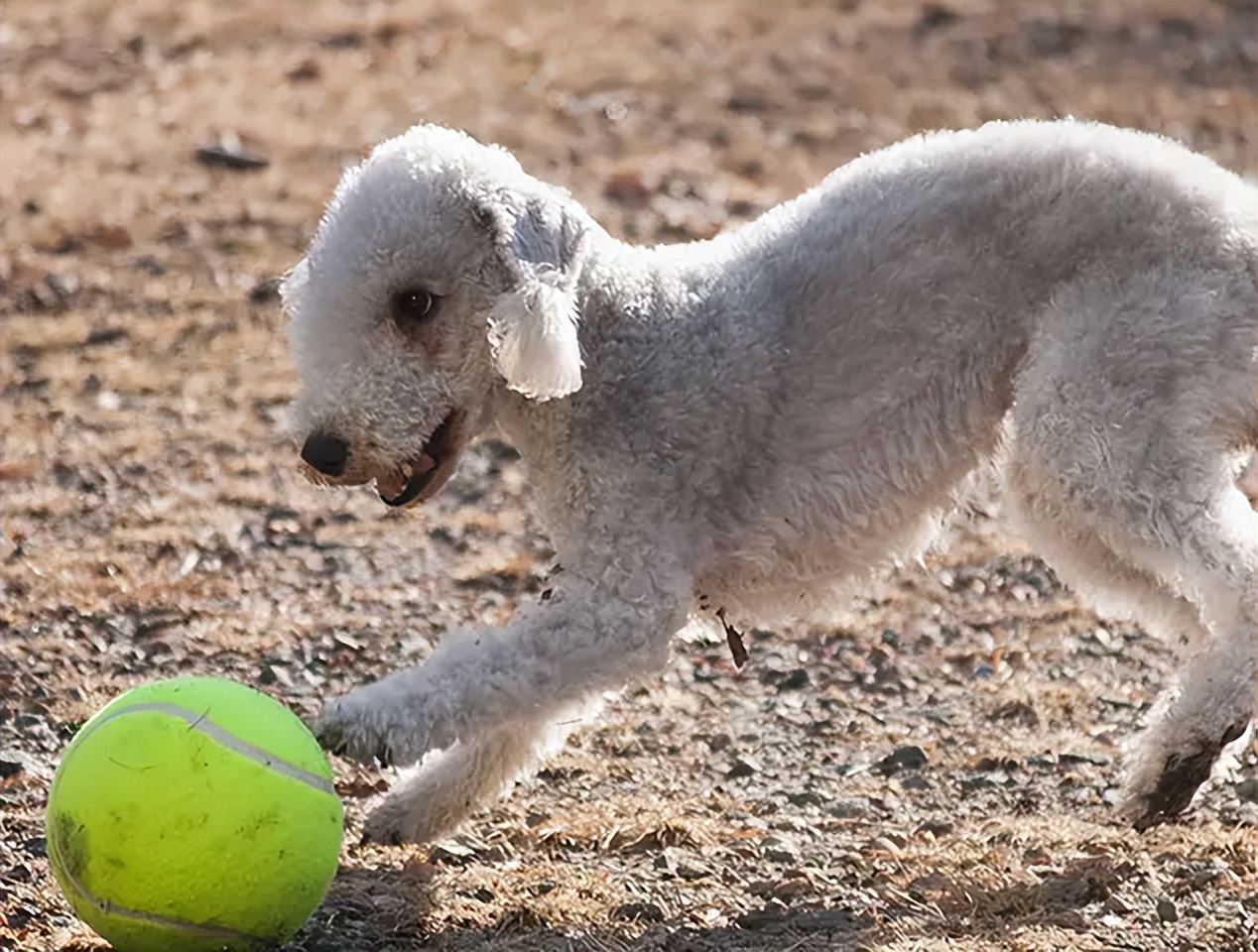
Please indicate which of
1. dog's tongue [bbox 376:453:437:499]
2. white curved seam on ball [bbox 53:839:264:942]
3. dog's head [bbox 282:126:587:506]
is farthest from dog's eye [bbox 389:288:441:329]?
white curved seam on ball [bbox 53:839:264:942]

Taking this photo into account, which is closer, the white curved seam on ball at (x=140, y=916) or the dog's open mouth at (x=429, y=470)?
the white curved seam on ball at (x=140, y=916)

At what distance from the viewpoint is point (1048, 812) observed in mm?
5055

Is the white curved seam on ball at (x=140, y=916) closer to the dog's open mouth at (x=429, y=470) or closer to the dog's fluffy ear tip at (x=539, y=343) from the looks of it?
the dog's open mouth at (x=429, y=470)

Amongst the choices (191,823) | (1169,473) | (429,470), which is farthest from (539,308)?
(1169,473)

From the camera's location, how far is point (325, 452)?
4.35 m

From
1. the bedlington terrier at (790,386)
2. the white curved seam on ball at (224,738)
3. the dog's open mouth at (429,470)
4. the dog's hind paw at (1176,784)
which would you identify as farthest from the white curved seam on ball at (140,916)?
the dog's hind paw at (1176,784)

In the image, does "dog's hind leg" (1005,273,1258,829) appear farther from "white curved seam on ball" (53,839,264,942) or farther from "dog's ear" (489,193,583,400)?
"white curved seam on ball" (53,839,264,942)

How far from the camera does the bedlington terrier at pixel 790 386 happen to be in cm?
439

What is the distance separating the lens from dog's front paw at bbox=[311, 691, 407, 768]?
13.5 feet

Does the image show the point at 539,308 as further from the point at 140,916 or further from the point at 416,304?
the point at 140,916

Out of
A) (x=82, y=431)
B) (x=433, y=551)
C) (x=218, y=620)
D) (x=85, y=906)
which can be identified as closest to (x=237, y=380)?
(x=82, y=431)

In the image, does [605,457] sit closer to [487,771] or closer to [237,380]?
[487,771]

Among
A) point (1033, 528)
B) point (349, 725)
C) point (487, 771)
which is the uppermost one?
point (1033, 528)

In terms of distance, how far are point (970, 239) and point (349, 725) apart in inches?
70.3
